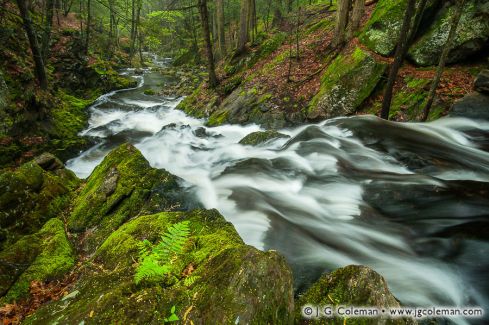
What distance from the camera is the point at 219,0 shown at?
2036 cm

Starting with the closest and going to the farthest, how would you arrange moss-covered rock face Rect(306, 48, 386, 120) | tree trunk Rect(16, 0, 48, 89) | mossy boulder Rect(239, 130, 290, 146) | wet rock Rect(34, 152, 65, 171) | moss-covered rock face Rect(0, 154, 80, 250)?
1. moss-covered rock face Rect(0, 154, 80, 250)
2. wet rock Rect(34, 152, 65, 171)
3. mossy boulder Rect(239, 130, 290, 146)
4. tree trunk Rect(16, 0, 48, 89)
5. moss-covered rock face Rect(306, 48, 386, 120)

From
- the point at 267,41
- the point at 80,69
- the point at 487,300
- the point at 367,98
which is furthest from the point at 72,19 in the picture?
the point at 487,300

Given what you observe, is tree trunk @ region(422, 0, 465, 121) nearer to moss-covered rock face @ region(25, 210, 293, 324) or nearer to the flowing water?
the flowing water

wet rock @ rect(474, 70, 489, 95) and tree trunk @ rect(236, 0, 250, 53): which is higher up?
tree trunk @ rect(236, 0, 250, 53)

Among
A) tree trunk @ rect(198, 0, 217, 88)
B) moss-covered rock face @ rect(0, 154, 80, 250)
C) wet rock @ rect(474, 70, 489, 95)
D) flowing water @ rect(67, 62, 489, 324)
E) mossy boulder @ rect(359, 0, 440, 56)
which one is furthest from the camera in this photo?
tree trunk @ rect(198, 0, 217, 88)

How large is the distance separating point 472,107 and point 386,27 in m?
5.17

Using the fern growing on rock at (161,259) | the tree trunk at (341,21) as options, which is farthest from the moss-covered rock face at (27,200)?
the tree trunk at (341,21)

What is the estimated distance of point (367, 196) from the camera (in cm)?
613

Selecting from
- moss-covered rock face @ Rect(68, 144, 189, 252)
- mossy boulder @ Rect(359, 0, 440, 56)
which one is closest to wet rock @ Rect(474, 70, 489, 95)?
mossy boulder @ Rect(359, 0, 440, 56)

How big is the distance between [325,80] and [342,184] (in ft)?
23.3

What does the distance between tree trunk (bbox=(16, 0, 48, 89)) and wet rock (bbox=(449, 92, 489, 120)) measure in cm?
1498

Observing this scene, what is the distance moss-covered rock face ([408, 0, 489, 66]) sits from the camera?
10.2 metres

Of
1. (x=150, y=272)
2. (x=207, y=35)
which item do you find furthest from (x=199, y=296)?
(x=207, y=35)

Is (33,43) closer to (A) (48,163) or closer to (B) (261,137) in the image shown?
(A) (48,163)
